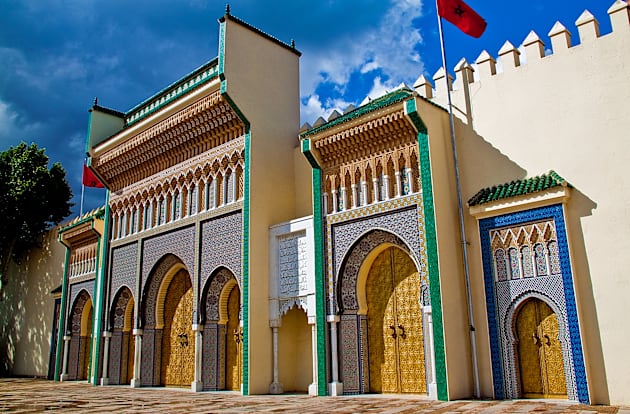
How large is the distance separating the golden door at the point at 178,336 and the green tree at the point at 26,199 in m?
7.12

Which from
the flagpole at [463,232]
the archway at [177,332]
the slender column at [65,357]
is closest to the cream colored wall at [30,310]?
the slender column at [65,357]

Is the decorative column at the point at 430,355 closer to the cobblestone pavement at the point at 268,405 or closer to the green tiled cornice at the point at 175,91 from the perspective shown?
the cobblestone pavement at the point at 268,405

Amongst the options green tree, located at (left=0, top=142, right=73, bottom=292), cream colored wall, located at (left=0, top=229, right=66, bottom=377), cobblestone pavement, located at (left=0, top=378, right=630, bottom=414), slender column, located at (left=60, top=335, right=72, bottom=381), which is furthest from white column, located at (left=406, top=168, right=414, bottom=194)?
green tree, located at (left=0, top=142, right=73, bottom=292)

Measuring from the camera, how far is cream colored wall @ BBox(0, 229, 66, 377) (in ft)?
54.4

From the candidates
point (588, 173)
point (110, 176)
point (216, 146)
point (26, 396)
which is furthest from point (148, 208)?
point (588, 173)

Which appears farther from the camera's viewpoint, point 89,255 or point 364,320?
point 89,255

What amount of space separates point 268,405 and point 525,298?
366cm

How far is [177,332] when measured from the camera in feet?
39.8

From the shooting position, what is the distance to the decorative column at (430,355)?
314 inches

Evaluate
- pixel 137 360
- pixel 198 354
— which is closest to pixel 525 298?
pixel 198 354

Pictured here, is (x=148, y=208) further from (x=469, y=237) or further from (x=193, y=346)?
(x=469, y=237)

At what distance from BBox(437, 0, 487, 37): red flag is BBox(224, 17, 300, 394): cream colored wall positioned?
3.66 metres

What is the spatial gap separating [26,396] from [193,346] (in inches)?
119

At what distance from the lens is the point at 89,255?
15086 mm
